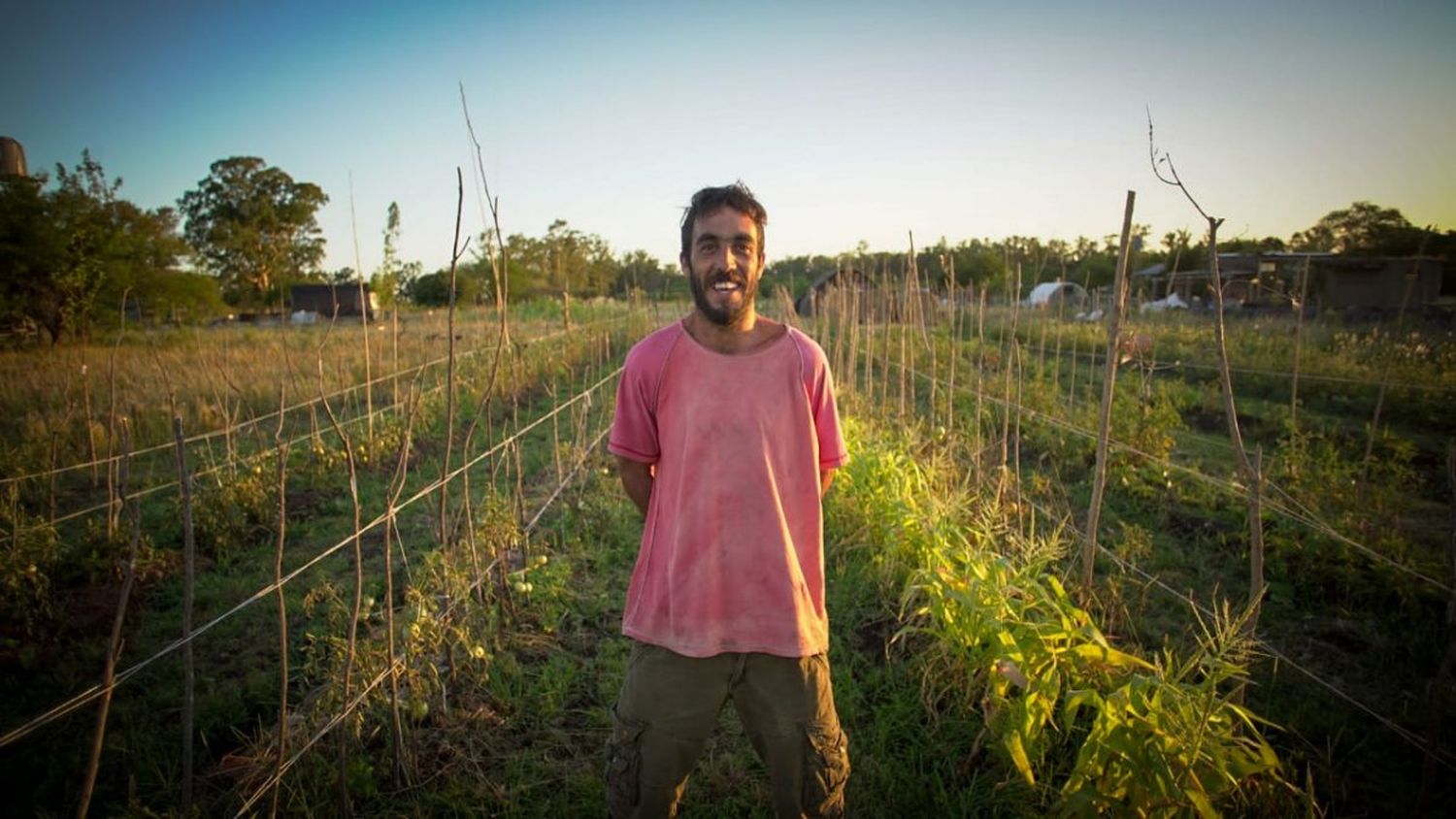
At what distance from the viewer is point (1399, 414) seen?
7.80 m

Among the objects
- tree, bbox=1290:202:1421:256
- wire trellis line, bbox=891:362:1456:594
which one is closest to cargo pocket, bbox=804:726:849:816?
wire trellis line, bbox=891:362:1456:594

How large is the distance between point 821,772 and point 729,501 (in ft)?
2.19

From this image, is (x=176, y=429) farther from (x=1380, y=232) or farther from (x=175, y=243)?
(x=1380, y=232)

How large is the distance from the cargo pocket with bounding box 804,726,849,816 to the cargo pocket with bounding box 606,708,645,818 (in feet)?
1.30

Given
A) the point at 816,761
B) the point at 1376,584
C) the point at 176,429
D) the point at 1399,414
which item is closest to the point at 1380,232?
the point at 1399,414

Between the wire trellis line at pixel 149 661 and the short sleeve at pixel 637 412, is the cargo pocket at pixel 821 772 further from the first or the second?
the wire trellis line at pixel 149 661

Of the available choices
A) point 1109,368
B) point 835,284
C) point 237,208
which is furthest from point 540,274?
point 1109,368

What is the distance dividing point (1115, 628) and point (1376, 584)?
173cm

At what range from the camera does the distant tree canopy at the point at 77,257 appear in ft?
38.6

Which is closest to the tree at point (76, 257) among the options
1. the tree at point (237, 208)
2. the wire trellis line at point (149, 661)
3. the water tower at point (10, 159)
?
the water tower at point (10, 159)

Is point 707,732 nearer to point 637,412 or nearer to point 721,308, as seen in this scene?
point 637,412

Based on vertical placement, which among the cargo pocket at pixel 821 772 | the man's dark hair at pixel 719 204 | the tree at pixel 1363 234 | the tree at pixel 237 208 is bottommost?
the cargo pocket at pixel 821 772

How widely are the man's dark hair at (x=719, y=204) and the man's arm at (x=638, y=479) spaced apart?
59cm

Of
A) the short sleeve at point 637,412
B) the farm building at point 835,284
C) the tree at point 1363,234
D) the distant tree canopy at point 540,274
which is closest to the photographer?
the short sleeve at point 637,412
